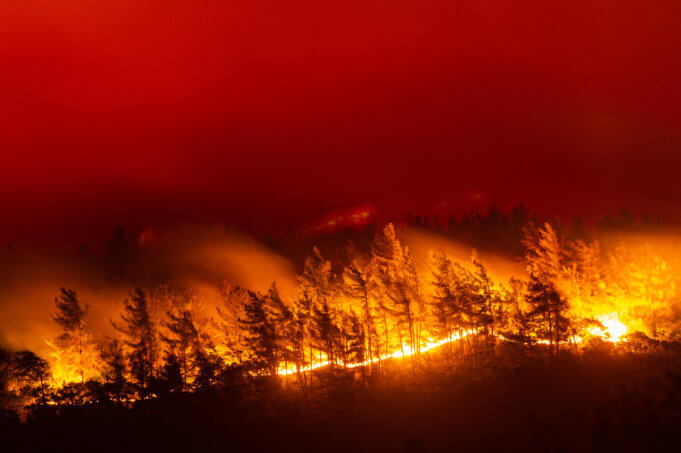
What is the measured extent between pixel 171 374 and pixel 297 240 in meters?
113

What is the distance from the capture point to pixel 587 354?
→ 137 feet

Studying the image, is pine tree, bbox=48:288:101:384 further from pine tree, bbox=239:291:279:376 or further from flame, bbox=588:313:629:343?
flame, bbox=588:313:629:343

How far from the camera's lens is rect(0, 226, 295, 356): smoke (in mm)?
77688

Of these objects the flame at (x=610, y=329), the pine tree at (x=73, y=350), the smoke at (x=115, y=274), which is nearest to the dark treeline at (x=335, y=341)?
the pine tree at (x=73, y=350)

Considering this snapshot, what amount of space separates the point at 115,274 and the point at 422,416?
252 ft

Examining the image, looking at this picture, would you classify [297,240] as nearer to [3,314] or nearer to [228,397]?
[3,314]

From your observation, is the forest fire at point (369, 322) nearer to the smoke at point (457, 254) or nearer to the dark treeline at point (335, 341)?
the dark treeline at point (335, 341)

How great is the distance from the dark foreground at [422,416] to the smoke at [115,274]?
26.3 metres

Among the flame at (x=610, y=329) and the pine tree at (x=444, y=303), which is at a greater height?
the pine tree at (x=444, y=303)

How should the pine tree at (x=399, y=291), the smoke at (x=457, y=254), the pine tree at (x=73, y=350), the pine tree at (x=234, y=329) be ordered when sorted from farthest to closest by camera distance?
the smoke at (x=457, y=254) < the pine tree at (x=73, y=350) < the pine tree at (x=399, y=291) < the pine tree at (x=234, y=329)

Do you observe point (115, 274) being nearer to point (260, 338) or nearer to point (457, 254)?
point (260, 338)

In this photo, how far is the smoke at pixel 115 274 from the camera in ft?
255

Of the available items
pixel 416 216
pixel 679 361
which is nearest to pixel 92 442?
pixel 679 361

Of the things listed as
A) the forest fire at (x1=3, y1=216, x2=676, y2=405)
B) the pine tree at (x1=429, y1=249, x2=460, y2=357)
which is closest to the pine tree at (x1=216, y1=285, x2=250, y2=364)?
the forest fire at (x1=3, y1=216, x2=676, y2=405)
